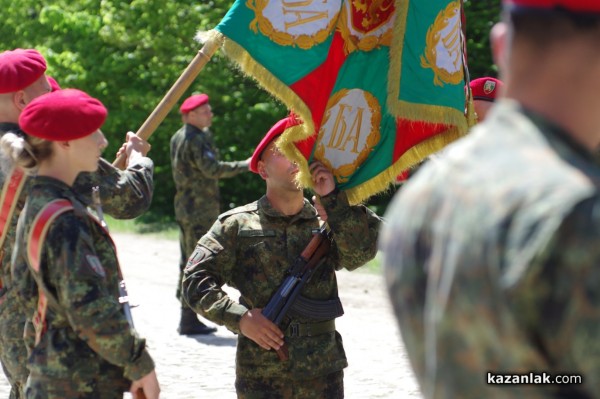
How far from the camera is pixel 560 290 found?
56.5 inches

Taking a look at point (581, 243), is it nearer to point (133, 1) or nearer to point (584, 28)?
point (584, 28)

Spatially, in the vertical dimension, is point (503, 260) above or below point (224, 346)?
above

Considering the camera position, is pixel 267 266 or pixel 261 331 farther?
pixel 267 266

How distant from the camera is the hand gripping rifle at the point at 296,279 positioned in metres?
4.52

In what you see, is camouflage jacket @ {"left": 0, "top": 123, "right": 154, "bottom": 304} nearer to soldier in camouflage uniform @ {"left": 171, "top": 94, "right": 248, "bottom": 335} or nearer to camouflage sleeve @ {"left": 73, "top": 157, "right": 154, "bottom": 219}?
camouflage sleeve @ {"left": 73, "top": 157, "right": 154, "bottom": 219}

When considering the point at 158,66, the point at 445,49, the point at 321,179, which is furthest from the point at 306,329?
the point at 158,66

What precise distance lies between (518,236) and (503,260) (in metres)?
0.04

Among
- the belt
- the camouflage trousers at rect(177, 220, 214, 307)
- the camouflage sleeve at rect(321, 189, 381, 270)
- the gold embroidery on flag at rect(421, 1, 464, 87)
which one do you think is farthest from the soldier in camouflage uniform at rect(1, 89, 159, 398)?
the camouflage trousers at rect(177, 220, 214, 307)

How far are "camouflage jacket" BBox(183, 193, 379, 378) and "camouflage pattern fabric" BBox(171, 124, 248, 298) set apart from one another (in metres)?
5.89

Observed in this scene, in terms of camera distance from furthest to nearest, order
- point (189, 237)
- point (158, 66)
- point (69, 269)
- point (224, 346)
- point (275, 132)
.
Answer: point (158, 66) → point (189, 237) → point (224, 346) → point (275, 132) → point (69, 269)

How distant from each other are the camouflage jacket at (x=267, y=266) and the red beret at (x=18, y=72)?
45.1 inches

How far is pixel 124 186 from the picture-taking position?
4734mm

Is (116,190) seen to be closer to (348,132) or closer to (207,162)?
(348,132)

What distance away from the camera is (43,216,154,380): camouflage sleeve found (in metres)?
3.59
